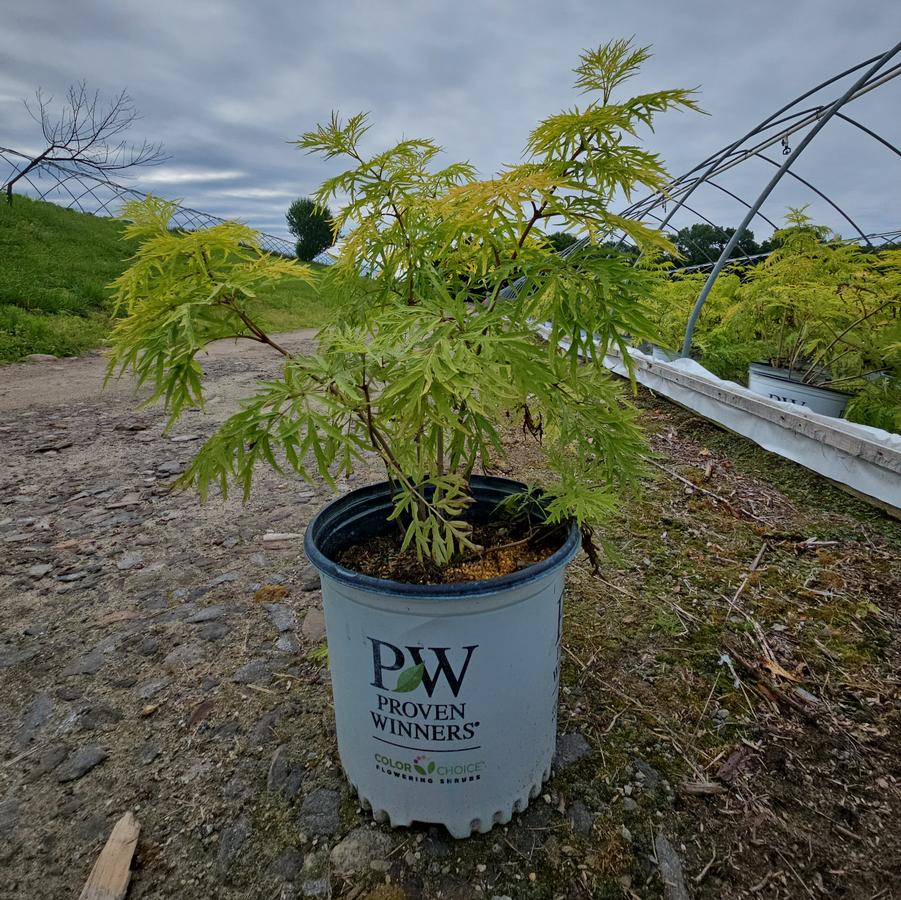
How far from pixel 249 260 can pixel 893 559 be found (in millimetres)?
2549

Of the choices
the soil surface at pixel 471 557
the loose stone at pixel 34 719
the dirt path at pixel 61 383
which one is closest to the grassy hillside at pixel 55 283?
the dirt path at pixel 61 383

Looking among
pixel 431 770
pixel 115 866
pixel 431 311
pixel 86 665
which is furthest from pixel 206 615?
pixel 431 311

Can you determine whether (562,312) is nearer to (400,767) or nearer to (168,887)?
(400,767)

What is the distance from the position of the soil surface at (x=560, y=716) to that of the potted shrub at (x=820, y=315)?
4.00 feet

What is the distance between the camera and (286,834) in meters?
1.19

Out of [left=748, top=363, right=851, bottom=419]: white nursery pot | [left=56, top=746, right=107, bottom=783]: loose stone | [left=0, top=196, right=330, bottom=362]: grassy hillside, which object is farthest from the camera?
[left=0, top=196, right=330, bottom=362]: grassy hillside

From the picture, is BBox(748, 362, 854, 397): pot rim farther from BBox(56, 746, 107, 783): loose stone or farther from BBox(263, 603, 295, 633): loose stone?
BBox(56, 746, 107, 783): loose stone

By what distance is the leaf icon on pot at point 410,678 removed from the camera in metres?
1.01

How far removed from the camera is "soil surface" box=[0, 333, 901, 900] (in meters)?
1.13

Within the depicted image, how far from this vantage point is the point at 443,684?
40.4 inches

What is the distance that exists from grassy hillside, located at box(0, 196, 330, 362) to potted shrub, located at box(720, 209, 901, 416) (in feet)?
11.2

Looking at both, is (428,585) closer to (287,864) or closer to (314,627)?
(287,864)

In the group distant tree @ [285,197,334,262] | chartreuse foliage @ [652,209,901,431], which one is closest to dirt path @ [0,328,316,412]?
chartreuse foliage @ [652,209,901,431]

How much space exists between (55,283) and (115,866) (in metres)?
8.41
